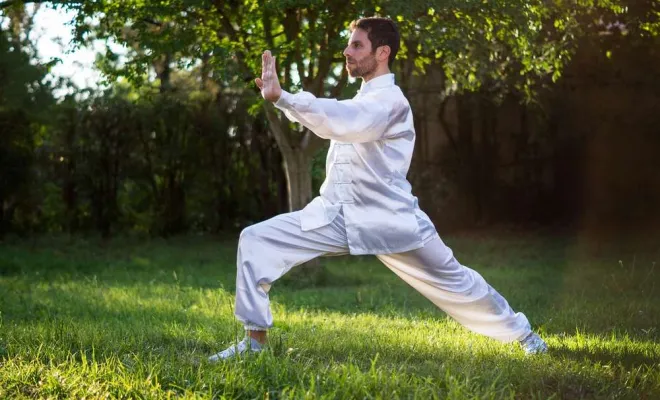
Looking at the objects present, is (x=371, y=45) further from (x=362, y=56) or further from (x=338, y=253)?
(x=338, y=253)

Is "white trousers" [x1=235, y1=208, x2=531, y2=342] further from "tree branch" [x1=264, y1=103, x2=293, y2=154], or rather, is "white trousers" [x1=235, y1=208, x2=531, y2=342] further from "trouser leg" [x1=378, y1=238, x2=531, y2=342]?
"tree branch" [x1=264, y1=103, x2=293, y2=154]

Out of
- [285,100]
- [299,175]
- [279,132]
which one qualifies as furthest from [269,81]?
[299,175]

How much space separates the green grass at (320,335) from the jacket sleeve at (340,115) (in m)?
1.21

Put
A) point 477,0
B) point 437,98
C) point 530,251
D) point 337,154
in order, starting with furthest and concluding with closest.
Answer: point 437,98 < point 530,251 < point 477,0 < point 337,154

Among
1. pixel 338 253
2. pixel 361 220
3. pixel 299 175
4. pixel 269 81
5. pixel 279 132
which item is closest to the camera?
pixel 269 81

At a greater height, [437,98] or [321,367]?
[437,98]

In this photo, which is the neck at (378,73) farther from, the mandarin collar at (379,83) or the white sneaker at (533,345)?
the white sneaker at (533,345)

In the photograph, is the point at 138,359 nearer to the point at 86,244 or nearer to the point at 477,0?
the point at 477,0

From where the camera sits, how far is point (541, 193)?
62.5ft

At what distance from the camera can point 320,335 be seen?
21.5ft

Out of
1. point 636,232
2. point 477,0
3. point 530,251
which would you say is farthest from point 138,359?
point 636,232

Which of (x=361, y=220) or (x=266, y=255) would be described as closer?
(x=266, y=255)

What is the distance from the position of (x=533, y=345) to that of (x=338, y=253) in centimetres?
135

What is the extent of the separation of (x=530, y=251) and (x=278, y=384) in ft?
37.3
